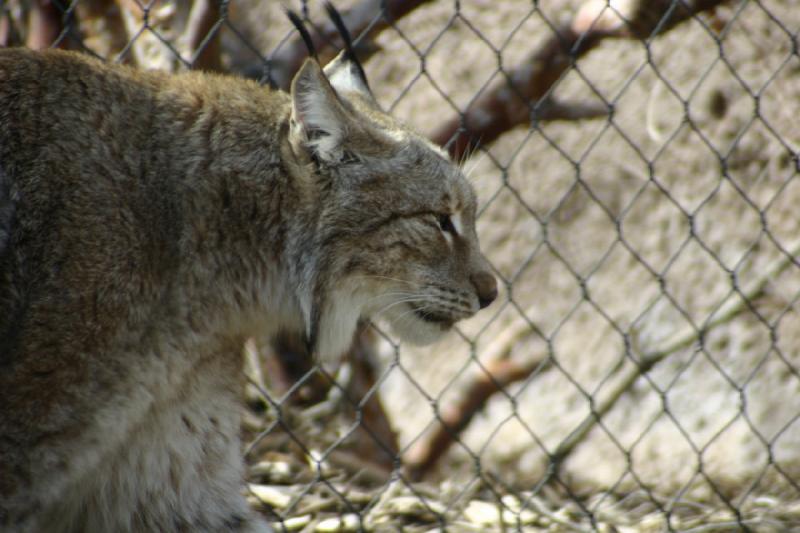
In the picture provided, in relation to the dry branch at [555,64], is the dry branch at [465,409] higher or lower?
lower

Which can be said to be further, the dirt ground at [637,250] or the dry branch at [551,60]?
the dirt ground at [637,250]

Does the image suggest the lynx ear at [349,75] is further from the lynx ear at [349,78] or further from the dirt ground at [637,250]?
the dirt ground at [637,250]

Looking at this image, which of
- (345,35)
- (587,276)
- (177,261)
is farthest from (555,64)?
(177,261)

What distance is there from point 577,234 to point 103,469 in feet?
10.2

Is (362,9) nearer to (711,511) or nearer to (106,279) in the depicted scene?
(106,279)

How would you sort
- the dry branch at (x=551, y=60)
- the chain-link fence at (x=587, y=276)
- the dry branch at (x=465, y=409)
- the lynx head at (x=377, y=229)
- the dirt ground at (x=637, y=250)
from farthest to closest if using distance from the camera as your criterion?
the dirt ground at (x=637, y=250), the dry branch at (x=465, y=409), the chain-link fence at (x=587, y=276), the dry branch at (x=551, y=60), the lynx head at (x=377, y=229)

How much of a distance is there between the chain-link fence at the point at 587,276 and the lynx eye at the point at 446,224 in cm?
113

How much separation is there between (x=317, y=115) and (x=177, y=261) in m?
0.46

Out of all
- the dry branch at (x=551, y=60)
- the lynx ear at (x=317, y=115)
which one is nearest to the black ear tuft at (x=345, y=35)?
the lynx ear at (x=317, y=115)

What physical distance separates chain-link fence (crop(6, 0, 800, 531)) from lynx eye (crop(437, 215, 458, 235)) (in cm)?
113

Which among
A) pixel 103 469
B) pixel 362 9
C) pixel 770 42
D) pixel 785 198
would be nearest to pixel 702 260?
pixel 785 198

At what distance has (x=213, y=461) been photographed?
2895 millimetres

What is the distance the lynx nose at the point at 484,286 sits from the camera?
300 centimetres

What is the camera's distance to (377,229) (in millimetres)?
2877
